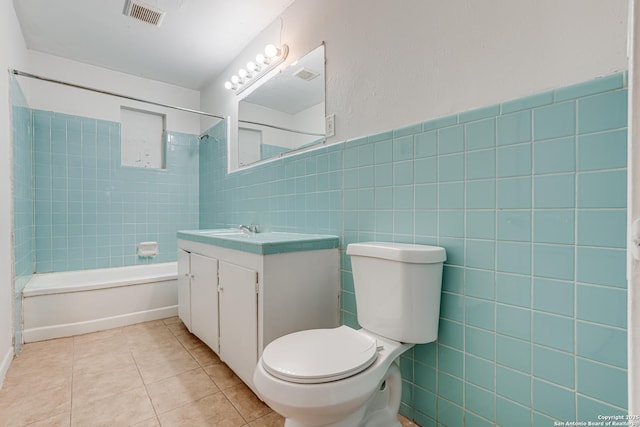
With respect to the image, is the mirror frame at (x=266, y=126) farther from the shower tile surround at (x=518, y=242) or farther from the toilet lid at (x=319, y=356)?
the toilet lid at (x=319, y=356)

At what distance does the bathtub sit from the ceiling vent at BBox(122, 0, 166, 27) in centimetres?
202

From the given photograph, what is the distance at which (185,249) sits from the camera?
229 cm

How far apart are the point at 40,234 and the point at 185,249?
1.54 meters

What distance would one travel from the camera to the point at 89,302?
2393 millimetres

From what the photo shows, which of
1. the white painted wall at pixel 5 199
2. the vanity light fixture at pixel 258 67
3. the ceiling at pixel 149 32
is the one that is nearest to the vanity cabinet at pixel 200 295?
the white painted wall at pixel 5 199

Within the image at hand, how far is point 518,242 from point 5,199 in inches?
105

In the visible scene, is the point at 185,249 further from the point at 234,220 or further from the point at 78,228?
the point at 78,228

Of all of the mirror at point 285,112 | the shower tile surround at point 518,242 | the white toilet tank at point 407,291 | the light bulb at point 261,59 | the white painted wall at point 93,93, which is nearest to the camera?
the shower tile surround at point 518,242

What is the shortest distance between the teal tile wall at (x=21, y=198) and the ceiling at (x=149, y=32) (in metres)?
0.56

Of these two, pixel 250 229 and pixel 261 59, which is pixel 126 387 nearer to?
pixel 250 229

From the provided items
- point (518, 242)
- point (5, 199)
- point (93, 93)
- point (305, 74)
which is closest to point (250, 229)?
point (305, 74)

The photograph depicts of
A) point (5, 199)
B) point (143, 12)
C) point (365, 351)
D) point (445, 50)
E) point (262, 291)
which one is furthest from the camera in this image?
point (143, 12)

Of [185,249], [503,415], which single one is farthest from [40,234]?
[503,415]

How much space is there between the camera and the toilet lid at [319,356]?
951mm
